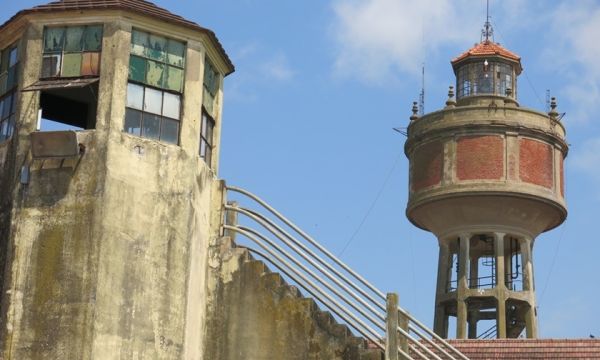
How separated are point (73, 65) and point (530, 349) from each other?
1141cm

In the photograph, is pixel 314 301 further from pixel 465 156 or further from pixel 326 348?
pixel 465 156

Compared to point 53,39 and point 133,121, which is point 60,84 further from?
point 133,121

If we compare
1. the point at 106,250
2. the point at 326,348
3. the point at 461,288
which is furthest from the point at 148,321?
the point at 461,288

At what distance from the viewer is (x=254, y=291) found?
28172 mm

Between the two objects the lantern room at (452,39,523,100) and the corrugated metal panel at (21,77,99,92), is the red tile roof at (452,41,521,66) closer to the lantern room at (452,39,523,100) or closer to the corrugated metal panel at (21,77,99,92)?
the lantern room at (452,39,523,100)

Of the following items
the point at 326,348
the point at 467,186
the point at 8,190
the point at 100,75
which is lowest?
the point at 326,348

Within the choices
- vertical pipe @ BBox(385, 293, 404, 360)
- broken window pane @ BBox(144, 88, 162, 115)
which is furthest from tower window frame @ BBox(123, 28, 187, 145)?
vertical pipe @ BBox(385, 293, 404, 360)

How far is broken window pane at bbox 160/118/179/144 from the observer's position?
2839cm

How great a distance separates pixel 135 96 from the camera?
92.9 ft

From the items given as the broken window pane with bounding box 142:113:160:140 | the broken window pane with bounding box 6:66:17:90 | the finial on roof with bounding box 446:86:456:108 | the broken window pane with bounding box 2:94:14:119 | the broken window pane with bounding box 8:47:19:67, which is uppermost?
the finial on roof with bounding box 446:86:456:108

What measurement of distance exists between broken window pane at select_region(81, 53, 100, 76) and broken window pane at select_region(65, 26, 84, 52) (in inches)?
9.8

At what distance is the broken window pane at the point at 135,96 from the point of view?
28.2 meters

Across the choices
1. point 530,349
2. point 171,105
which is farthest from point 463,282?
point 171,105

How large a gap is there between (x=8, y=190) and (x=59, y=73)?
246 centimetres
